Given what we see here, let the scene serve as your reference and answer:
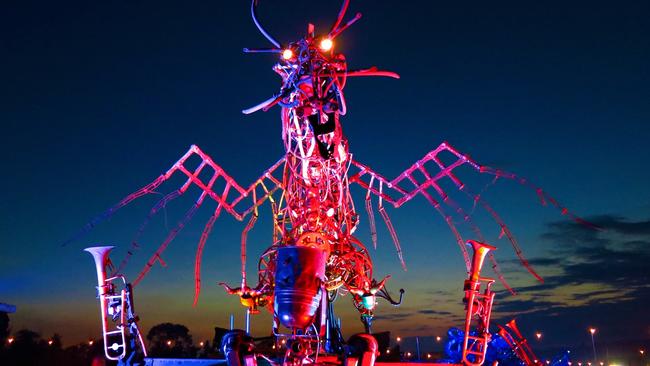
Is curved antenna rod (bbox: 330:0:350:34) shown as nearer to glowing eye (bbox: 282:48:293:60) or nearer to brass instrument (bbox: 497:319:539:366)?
glowing eye (bbox: 282:48:293:60)

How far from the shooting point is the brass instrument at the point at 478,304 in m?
12.3

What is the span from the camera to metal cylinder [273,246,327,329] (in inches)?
386

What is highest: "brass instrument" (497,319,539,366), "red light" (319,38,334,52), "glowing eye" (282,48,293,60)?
"red light" (319,38,334,52)

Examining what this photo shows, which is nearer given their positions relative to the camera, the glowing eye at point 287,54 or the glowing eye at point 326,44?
the glowing eye at point 287,54

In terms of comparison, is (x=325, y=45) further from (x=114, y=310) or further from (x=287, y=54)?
(x=114, y=310)

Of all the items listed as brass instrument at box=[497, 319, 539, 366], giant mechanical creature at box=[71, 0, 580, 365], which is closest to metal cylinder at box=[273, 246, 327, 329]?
giant mechanical creature at box=[71, 0, 580, 365]

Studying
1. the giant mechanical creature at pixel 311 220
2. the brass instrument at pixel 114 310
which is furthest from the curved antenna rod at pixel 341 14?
the brass instrument at pixel 114 310

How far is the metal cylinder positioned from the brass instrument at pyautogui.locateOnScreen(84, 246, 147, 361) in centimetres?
364

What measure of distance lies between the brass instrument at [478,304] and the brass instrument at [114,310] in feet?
22.9

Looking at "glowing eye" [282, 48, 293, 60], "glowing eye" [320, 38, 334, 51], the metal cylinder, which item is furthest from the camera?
"glowing eye" [320, 38, 334, 51]

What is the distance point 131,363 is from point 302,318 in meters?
4.09

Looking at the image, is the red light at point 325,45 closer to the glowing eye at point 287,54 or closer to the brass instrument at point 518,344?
the glowing eye at point 287,54

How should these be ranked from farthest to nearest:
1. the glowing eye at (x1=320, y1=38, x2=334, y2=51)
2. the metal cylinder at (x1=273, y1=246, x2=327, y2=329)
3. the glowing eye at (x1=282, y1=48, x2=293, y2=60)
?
the glowing eye at (x1=320, y1=38, x2=334, y2=51), the glowing eye at (x1=282, y1=48, x2=293, y2=60), the metal cylinder at (x1=273, y1=246, x2=327, y2=329)

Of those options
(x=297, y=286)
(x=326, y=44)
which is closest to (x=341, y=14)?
(x=326, y=44)
